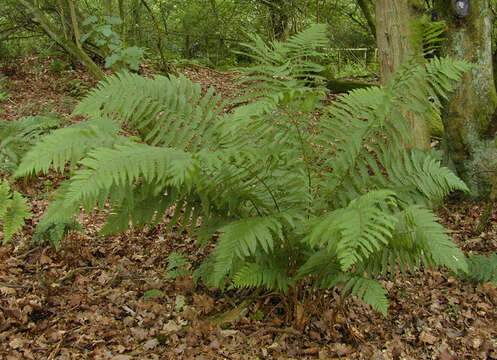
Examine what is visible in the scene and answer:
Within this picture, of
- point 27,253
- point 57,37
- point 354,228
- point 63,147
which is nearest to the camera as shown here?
point 354,228

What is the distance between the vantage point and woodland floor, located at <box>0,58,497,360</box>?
2.14 m

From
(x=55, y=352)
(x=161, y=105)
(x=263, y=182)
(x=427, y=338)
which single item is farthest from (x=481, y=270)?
(x=55, y=352)

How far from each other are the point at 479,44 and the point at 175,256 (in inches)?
126

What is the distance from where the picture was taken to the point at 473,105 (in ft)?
12.4

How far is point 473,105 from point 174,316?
3203 millimetres

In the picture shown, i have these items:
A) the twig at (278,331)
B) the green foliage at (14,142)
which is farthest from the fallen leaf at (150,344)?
the green foliage at (14,142)

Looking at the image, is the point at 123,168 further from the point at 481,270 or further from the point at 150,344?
the point at 481,270

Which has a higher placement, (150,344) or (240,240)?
(240,240)

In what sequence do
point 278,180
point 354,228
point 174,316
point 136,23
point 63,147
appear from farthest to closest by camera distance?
point 136,23
point 174,316
point 278,180
point 63,147
point 354,228

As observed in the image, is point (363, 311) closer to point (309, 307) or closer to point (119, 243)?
point (309, 307)

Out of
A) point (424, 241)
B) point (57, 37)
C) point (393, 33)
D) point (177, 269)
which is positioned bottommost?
point (177, 269)

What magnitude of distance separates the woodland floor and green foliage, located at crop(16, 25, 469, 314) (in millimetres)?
315

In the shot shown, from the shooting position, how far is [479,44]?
366 centimetres

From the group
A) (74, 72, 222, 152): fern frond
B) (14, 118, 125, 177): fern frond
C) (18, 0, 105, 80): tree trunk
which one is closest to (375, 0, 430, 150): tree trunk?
(74, 72, 222, 152): fern frond
